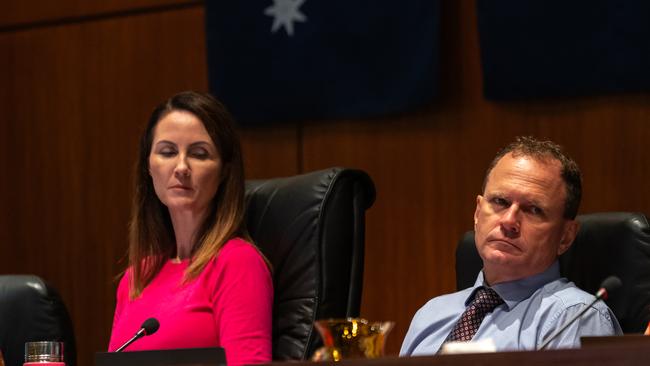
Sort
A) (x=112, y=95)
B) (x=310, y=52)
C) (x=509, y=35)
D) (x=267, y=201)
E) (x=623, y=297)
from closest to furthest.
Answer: (x=623, y=297), (x=267, y=201), (x=509, y=35), (x=310, y=52), (x=112, y=95)

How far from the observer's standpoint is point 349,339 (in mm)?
1489

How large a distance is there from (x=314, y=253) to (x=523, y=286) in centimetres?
47

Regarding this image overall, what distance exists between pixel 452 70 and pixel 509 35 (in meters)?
0.25

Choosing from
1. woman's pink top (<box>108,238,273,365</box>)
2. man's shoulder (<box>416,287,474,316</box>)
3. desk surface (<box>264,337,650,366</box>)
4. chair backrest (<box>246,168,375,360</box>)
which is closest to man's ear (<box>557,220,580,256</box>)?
man's shoulder (<box>416,287,474,316</box>)

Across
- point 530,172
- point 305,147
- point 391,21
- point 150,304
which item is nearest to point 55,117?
point 305,147

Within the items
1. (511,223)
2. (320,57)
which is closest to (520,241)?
(511,223)

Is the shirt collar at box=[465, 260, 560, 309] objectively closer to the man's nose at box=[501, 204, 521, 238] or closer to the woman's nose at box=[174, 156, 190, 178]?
the man's nose at box=[501, 204, 521, 238]

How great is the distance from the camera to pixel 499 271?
2309 millimetres

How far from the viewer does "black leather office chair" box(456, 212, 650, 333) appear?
7.29 feet

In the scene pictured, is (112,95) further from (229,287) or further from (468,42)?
(229,287)

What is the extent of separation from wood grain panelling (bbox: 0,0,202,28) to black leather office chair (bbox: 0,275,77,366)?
1611 millimetres

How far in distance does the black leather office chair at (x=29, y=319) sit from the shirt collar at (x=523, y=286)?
3.27ft

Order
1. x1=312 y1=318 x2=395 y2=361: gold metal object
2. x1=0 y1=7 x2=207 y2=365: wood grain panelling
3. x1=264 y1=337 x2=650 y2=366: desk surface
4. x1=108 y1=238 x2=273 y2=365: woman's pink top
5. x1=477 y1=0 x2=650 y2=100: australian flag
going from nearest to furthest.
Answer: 1. x1=264 y1=337 x2=650 y2=366: desk surface
2. x1=312 y1=318 x2=395 y2=361: gold metal object
3. x1=108 y1=238 x2=273 y2=365: woman's pink top
4. x1=477 y1=0 x2=650 y2=100: australian flag
5. x1=0 y1=7 x2=207 y2=365: wood grain panelling

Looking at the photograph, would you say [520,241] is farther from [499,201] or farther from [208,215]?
[208,215]
